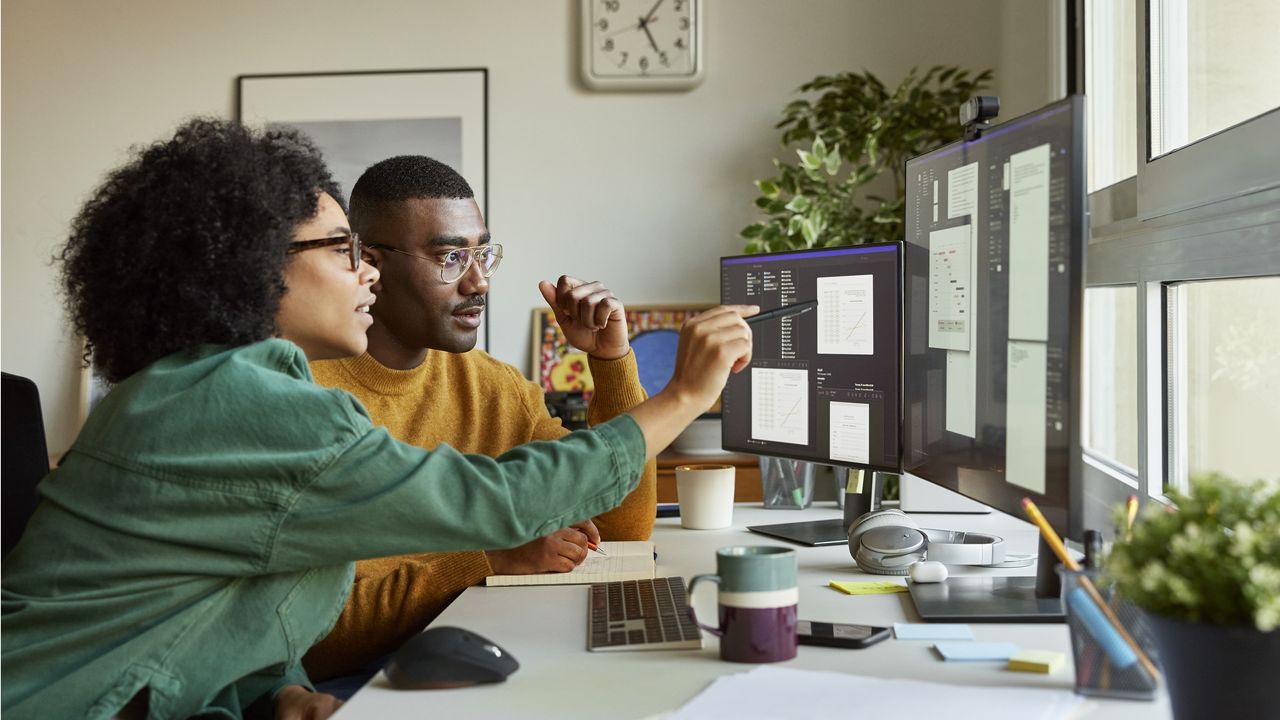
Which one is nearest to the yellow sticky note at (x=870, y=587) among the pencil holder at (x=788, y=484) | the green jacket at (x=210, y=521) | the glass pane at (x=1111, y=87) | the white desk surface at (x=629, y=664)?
the white desk surface at (x=629, y=664)

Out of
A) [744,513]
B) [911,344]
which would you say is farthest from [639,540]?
[911,344]

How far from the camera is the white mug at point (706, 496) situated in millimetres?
1775

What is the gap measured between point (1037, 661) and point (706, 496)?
880mm

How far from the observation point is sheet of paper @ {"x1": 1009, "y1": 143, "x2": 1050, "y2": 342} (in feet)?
3.42

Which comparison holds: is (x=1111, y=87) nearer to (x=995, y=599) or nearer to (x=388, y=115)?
(x=995, y=599)

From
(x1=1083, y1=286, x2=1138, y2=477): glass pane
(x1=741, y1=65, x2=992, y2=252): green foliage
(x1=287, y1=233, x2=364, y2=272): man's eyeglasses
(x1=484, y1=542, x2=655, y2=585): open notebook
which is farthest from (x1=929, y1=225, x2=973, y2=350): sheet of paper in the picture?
(x1=741, y1=65, x2=992, y2=252): green foliage

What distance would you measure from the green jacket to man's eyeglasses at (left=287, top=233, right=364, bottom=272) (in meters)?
0.21

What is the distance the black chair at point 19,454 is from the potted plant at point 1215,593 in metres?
1.25

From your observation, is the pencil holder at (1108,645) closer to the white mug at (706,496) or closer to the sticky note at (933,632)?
the sticky note at (933,632)

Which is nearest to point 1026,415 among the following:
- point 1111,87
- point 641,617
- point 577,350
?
point 641,617

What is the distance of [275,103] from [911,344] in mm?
2743

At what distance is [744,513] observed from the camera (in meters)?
1.94

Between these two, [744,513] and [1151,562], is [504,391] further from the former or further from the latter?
[1151,562]

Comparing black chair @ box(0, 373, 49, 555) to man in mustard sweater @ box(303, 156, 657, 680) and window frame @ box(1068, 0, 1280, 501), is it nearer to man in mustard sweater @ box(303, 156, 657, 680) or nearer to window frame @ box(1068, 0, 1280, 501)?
man in mustard sweater @ box(303, 156, 657, 680)
